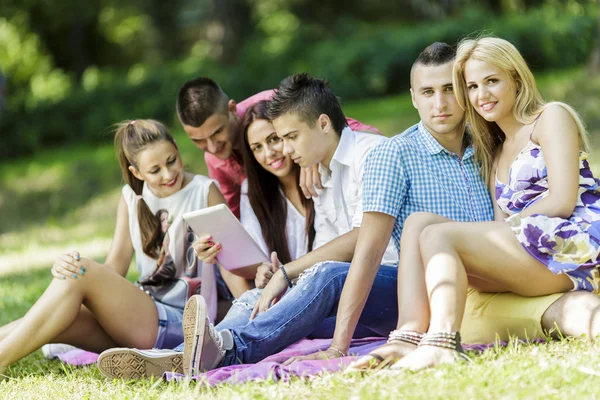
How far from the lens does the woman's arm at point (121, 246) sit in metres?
4.84

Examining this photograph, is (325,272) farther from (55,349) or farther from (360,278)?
(55,349)

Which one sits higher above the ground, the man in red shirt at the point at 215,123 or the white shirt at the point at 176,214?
the man in red shirt at the point at 215,123

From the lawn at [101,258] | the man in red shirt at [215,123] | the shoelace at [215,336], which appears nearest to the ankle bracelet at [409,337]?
the lawn at [101,258]

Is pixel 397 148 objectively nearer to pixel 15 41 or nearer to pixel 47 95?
pixel 47 95

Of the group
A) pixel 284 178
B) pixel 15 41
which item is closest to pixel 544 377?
pixel 284 178

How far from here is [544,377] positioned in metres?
2.90

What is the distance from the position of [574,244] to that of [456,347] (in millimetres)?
740

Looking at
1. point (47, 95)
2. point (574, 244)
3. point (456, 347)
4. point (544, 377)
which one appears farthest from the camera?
point (47, 95)

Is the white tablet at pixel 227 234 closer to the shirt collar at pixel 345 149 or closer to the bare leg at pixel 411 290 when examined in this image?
the shirt collar at pixel 345 149

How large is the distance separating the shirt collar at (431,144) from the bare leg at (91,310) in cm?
168

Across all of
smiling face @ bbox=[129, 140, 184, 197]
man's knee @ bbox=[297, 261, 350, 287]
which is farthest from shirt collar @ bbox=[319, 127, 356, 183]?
smiling face @ bbox=[129, 140, 184, 197]

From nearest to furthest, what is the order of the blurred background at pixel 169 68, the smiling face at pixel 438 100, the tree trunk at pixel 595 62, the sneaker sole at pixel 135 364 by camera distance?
1. the sneaker sole at pixel 135 364
2. the smiling face at pixel 438 100
3. the blurred background at pixel 169 68
4. the tree trunk at pixel 595 62

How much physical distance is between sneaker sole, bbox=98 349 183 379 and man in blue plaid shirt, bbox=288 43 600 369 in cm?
67

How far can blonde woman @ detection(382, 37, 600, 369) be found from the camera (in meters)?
3.30
